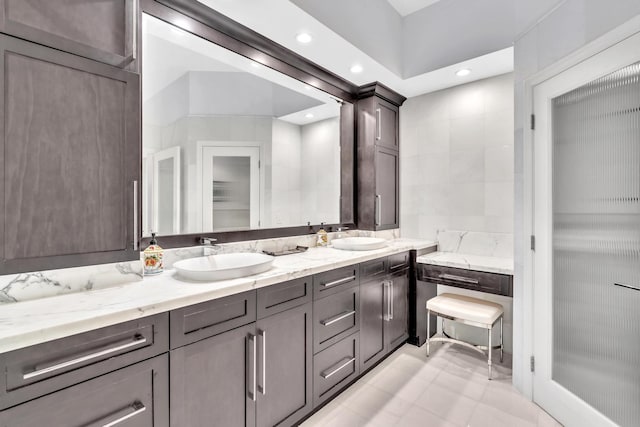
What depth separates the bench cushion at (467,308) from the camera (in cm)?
232

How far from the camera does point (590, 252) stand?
1.75m

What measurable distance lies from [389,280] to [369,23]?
6.89 feet

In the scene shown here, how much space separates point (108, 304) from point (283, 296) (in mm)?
812

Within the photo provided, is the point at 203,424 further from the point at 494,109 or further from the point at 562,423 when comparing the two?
the point at 494,109

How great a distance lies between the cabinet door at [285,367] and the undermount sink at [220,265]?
0.91ft

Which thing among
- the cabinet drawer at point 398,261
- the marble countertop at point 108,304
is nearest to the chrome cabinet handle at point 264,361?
the marble countertop at point 108,304

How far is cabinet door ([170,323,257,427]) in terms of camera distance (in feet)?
4.21

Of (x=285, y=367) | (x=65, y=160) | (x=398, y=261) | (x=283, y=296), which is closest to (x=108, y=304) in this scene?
(x=65, y=160)

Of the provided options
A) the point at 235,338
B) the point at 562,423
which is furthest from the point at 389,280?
the point at 235,338

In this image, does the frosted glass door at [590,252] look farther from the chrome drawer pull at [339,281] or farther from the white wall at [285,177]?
the white wall at [285,177]

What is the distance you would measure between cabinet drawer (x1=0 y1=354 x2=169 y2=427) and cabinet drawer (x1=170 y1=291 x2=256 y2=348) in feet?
0.36

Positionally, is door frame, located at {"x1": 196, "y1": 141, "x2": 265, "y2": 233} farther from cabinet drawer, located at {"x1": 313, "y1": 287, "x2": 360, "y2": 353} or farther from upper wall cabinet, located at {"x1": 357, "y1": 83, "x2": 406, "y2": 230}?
upper wall cabinet, located at {"x1": 357, "y1": 83, "x2": 406, "y2": 230}

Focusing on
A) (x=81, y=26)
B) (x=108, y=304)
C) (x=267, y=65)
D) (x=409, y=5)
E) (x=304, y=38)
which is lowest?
(x=108, y=304)

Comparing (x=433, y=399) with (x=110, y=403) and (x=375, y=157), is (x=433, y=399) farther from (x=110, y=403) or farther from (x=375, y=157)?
(x=375, y=157)
